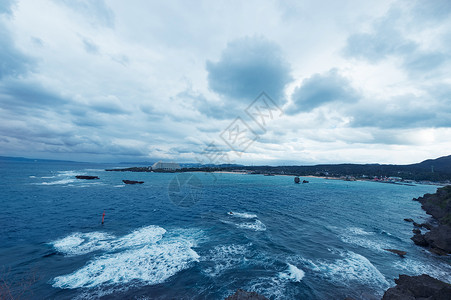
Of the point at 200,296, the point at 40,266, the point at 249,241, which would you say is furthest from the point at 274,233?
the point at 40,266

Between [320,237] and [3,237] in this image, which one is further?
[320,237]

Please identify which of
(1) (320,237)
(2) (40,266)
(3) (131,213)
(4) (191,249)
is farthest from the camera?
(3) (131,213)

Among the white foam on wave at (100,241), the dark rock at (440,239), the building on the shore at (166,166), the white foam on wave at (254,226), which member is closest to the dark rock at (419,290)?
the white foam on wave at (254,226)

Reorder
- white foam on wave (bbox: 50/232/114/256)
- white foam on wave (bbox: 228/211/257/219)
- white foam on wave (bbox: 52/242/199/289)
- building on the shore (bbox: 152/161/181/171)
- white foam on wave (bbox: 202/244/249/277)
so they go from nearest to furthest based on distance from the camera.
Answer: white foam on wave (bbox: 52/242/199/289) → white foam on wave (bbox: 202/244/249/277) → white foam on wave (bbox: 50/232/114/256) → white foam on wave (bbox: 228/211/257/219) → building on the shore (bbox: 152/161/181/171)

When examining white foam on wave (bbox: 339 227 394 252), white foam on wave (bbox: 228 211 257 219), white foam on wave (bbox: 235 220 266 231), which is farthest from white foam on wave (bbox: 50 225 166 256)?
white foam on wave (bbox: 339 227 394 252)

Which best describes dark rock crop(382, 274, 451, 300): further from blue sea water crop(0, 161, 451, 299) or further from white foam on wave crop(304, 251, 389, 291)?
white foam on wave crop(304, 251, 389, 291)

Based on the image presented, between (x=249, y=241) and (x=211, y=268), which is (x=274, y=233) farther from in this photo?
(x=211, y=268)
